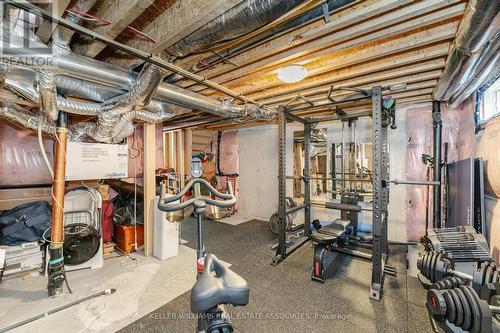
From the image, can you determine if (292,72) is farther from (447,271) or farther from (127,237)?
(127,237)

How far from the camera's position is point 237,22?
4.04ft

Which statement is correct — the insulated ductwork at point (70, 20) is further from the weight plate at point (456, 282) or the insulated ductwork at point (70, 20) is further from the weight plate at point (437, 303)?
the weight plate at point (456, 282)

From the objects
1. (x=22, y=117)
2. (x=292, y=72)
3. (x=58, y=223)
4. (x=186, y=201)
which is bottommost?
(x=58, y=223)

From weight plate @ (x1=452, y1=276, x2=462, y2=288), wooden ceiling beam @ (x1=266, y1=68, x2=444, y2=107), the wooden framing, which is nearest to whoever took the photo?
weight plate @ (x1=452, y1=276, x2=462, y2=288)

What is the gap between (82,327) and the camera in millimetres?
1764

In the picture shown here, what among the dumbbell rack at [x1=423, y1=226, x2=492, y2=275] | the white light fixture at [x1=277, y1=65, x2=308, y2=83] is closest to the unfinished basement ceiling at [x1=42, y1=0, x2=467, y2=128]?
the white light fixture at [x1=277, y1=65, x2=308, y2=83]

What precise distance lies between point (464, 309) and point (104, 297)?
2933 millimetres

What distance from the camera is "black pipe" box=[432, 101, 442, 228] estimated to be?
10.1 ft

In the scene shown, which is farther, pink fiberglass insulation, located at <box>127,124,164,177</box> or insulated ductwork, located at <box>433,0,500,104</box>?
pink fiberglass insulation, located at <box>127,124,164,177</box>

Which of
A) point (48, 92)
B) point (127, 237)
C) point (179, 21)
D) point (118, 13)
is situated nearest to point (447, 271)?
point (179, 21)

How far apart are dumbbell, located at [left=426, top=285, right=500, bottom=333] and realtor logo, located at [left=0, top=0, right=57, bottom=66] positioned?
9.44ft

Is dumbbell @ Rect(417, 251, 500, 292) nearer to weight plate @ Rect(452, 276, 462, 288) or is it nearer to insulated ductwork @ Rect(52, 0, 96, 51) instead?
weight plate @ Rect(452, 276, 462, 288)

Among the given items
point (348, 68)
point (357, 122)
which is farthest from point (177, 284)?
point (357, 122)

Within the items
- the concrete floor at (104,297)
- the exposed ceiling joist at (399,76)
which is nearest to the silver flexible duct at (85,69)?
the exposed ceiling joist at (399,76)
